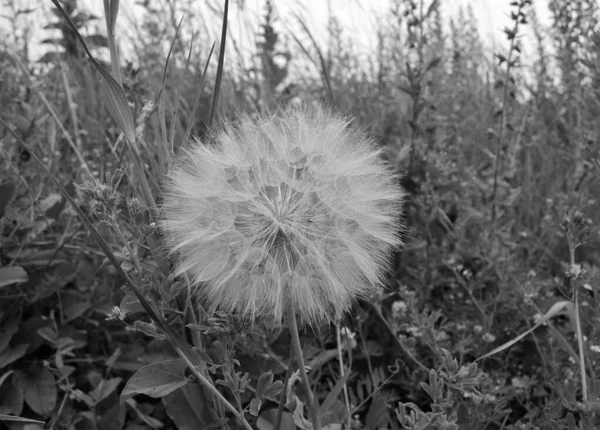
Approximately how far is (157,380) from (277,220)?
0.45 m

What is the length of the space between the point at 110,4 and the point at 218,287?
0.64 metres

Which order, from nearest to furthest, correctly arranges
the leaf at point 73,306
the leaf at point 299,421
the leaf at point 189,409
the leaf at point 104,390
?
the leaf at point 299,421
the leaf at point 189,409
the leaf at point 104,390
the leaf at point 73,306

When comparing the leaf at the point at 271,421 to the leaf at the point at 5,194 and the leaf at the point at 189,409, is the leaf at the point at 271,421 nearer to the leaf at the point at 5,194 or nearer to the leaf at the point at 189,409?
the leaf at the point at 189,409

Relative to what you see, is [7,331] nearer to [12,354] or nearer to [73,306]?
[12,354]

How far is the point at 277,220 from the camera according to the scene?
49.9 inches

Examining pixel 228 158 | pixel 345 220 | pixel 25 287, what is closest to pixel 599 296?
pixel 345 220

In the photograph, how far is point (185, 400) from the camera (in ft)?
4.83

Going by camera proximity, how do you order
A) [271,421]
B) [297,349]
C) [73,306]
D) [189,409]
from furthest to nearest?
[73,306]
[271,421]
[189,409]
[297,349]

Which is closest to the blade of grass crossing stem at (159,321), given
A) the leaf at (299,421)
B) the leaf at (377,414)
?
the leaf at (299,421)

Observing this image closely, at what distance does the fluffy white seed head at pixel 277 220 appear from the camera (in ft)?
4.05

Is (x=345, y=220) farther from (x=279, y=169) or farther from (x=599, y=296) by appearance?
(x=599, y=296)

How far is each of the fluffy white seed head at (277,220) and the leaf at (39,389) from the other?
0.75 metres

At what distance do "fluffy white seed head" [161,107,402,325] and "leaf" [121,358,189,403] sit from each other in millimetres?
203

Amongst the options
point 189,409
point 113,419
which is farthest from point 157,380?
point 113,419
